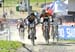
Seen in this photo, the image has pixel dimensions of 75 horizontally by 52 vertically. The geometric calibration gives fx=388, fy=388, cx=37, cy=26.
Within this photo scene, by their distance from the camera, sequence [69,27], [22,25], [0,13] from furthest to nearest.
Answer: [0,13] → [22,25] → [69,27]

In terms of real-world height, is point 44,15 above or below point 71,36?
above

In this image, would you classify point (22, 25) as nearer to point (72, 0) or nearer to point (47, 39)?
point (47, 39)

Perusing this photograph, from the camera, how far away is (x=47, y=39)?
18859mm

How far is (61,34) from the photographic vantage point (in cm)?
2114

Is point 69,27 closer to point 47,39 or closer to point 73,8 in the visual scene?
point 47,39

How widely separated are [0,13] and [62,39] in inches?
989

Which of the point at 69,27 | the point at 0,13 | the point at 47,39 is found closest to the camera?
the point at 47,39

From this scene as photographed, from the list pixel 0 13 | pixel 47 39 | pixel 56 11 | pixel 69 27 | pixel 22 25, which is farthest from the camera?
pixel 0 13

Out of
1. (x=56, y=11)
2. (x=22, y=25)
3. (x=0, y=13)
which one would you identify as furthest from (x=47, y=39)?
(x=0, y=13)

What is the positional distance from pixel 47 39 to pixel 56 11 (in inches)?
494

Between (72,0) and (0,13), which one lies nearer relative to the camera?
(72,0)

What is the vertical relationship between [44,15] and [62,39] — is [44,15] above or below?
above

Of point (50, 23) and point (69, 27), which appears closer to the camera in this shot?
point (50, 23)

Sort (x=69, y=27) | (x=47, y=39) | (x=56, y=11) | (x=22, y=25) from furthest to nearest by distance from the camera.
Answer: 1. (x=56, y=11)
2. (x=22, y=25)
3. (x=69, y=27)
4. (x=47, y=39)
